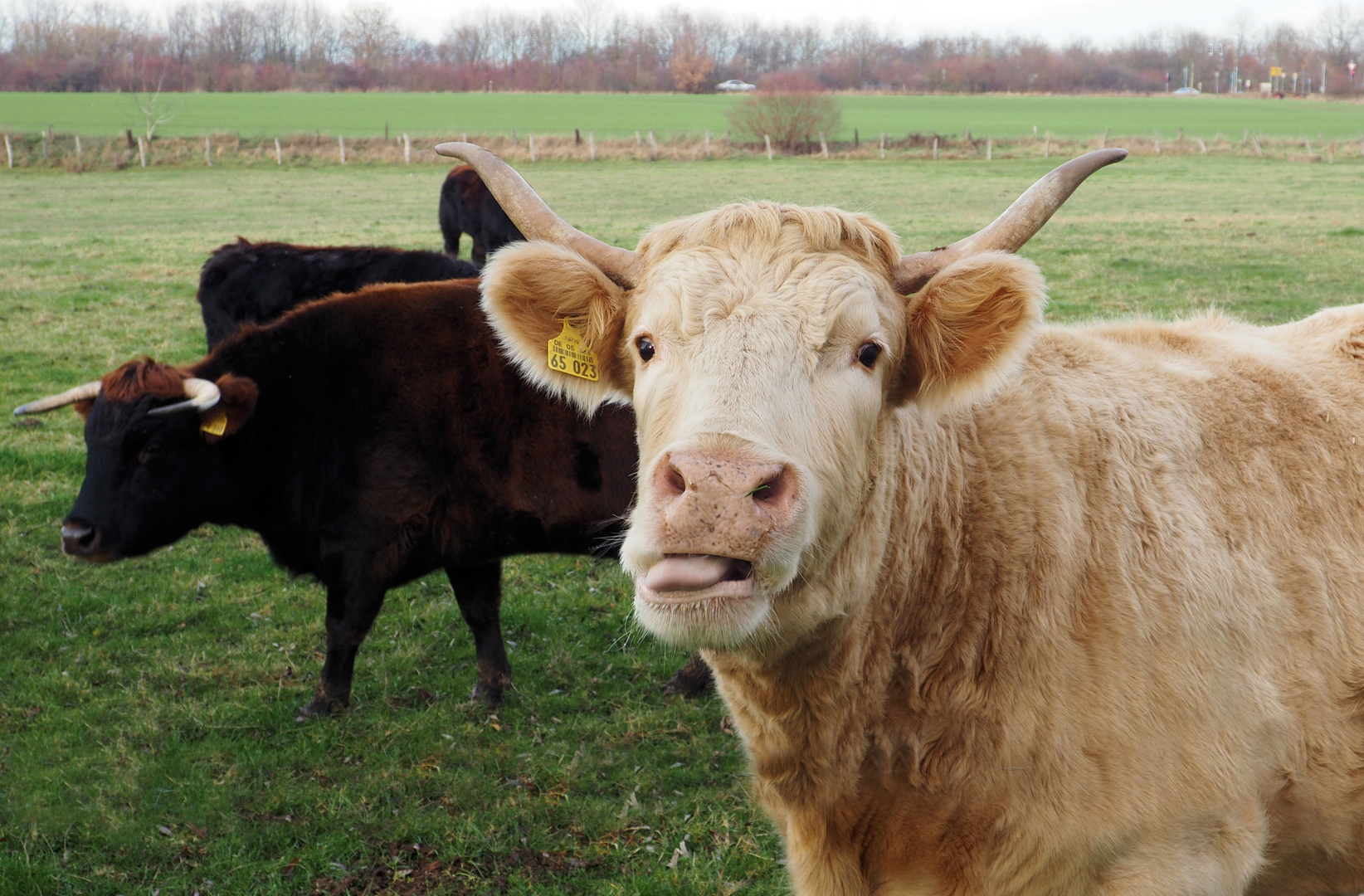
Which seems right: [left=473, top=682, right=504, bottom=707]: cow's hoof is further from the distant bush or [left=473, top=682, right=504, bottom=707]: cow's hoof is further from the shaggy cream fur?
the distant bush

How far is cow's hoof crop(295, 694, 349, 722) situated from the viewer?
4977 millimetres

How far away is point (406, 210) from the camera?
84.5 ft

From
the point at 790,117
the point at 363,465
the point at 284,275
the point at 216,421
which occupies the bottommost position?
the point at 363,465

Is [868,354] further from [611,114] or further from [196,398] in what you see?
[611,114]

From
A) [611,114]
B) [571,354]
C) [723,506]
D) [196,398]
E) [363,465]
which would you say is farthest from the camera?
[611,114]

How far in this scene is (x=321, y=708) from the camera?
5.01m

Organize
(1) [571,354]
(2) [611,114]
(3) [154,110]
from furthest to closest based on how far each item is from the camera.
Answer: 1. (2) [611,114]
2. (3) [154,110]
3. (1) [571,354]

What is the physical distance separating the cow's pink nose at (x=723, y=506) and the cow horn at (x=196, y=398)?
11.6ft

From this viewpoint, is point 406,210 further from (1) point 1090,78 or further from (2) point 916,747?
(1) point 1090,78

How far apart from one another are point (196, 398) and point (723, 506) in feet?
12.3

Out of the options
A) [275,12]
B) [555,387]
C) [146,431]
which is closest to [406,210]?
[146,431]

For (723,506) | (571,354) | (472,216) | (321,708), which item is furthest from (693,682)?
(472,216)

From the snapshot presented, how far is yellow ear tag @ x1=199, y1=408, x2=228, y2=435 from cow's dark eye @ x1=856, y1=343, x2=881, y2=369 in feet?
11.6

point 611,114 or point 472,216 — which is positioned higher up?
point 611,114
